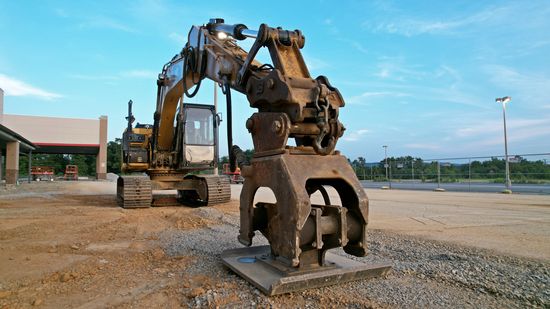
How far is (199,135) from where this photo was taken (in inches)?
427

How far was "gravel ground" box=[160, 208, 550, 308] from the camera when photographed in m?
2.97

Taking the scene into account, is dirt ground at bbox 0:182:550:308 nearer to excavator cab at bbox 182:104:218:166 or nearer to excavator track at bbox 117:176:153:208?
excavator track at bbox 117:176:153:208

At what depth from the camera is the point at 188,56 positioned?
258 inches

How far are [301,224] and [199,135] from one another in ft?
27.3

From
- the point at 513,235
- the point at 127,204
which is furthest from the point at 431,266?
the point at 127,204

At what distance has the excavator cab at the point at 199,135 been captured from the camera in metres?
10.6

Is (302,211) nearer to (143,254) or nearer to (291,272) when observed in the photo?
(291,272)

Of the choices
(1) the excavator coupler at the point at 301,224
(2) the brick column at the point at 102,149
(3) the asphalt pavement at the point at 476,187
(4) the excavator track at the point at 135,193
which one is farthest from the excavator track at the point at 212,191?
(2) the brick column at the point at 102,149

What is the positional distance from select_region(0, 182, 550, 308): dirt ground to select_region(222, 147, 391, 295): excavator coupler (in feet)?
0.58

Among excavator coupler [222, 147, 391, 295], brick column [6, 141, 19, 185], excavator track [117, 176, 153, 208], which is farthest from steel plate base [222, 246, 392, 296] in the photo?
brick column [6, 141, 19, 185]

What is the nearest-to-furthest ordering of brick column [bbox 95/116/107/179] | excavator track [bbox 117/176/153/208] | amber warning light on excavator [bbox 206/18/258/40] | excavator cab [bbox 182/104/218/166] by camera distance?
amber warning light on excavator [bbox 206/18/258/40]
excavator track [bbox 117/176/153/208]
excavator cab [bbox 182/104/218/166]
brick column [bbox 95/116/107/179]

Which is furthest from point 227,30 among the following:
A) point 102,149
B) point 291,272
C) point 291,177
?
point 102,149

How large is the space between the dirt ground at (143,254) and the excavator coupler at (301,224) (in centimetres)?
18

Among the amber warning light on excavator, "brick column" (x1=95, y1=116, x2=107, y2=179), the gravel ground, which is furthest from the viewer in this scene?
"brick column" (x1=95, y1=116, x2=107, y2=179)
